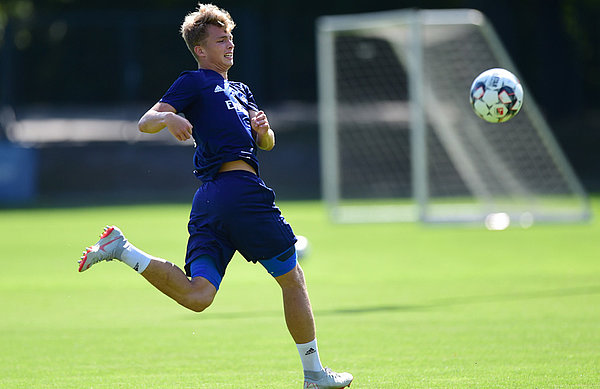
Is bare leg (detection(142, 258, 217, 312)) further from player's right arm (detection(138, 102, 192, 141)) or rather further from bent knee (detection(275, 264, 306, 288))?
player's right arm (detection(138, 102, 192, 141))

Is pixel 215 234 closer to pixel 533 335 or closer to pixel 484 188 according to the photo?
pixel 533 335

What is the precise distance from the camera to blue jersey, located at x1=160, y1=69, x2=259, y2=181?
5621mm

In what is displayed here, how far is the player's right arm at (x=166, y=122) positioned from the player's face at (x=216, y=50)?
0.46 meters

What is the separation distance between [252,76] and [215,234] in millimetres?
22878

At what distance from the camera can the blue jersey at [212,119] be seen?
5.62 metres

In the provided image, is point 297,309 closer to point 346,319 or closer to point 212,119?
point 212,119

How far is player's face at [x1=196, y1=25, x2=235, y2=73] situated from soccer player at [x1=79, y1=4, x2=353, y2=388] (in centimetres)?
9

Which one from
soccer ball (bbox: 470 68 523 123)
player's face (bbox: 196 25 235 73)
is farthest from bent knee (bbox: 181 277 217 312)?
soccer ball (bbox: 470 68 523 123)

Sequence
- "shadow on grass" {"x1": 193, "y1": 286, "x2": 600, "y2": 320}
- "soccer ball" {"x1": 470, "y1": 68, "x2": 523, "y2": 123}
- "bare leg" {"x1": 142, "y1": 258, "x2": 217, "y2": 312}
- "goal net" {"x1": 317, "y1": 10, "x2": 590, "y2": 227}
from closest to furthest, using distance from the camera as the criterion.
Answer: "bare leg" {"x1": 142, "y1": 258, "x2": 217, "y2": 312}
"soccer ball" {"x1": 470, "y1": 68, "x2": 523, "y2": 123}
"shadow on grass" {"x1": 193, "y1": 286, "x2": 600, "y2": 320}
"goal net" {"x1": 317, "y1": 10, "x2": 590, "y2": 227}

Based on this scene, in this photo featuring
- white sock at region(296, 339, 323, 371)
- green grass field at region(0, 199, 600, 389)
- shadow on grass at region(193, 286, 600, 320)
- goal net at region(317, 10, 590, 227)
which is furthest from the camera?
goal net at region(317, 10, 590, 227)

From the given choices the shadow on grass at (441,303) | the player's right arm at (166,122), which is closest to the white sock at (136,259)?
the player's right arm at (166,122)

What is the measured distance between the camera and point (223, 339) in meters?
7.45

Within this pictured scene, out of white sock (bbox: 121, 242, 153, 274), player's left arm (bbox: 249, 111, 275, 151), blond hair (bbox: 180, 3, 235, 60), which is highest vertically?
blond hair (bbox: 180, 3, 235, 60)

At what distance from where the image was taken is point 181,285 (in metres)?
5.45
